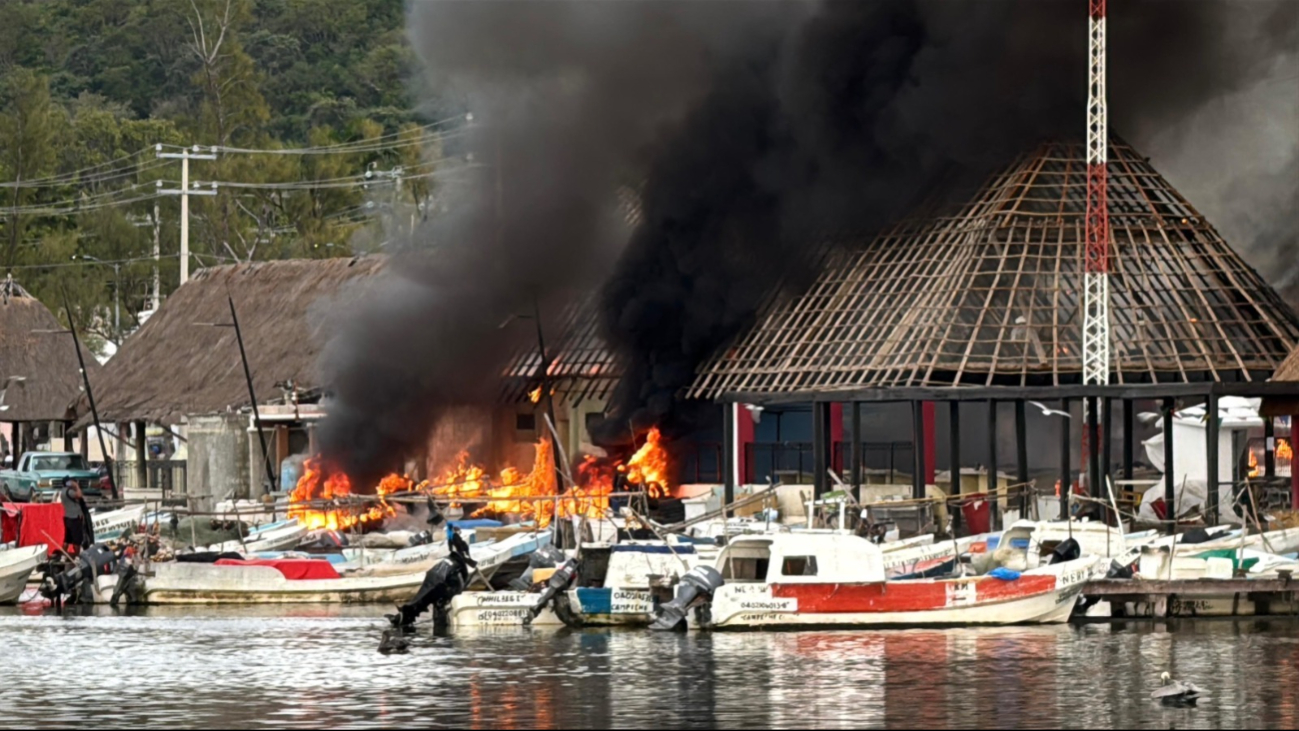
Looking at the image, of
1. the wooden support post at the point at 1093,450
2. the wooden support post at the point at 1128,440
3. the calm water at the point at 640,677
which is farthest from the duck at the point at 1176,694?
the wooden support post at the point at 1128,440

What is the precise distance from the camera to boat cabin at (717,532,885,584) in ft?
131

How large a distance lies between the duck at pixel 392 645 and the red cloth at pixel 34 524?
15949 millimetres

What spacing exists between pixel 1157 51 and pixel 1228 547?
1955 centimetres

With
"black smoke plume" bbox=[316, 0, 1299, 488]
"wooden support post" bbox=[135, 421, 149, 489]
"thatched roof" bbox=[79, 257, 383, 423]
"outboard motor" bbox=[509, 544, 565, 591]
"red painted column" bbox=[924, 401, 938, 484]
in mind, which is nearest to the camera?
"outboard motor" bbox=[509, 544, 565, 591]

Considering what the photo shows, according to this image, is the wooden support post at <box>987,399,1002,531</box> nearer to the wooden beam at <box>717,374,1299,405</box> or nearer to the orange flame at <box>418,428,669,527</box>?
the wooden beam at <box>717,374,1299,405</box>

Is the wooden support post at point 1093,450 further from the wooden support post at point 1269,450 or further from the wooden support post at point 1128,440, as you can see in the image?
the wooden support post at point 1269,450

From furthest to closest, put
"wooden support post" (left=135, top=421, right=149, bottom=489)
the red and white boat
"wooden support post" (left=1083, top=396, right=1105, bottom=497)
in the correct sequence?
"wooden support post" (left=135, top=421, right=149, bottom=489) < "wooden support post" (left=1083, top=396, right=1105, bottom=497) < the red and white boat

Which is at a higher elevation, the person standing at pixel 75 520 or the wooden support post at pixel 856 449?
the wooden support post at pixel 856 449

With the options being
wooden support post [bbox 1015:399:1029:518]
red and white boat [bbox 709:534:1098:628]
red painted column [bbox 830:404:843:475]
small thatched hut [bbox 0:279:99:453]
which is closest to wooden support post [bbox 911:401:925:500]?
wooden support post [bbox 1015:399:1029:518]

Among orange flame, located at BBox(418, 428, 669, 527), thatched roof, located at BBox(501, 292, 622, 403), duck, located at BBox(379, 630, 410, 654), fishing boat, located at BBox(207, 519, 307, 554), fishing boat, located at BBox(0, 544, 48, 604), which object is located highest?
thatched roof, located at BBox(501, 292, 622, 403)

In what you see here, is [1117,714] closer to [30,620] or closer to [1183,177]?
[30,620]

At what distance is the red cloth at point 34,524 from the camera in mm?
52906

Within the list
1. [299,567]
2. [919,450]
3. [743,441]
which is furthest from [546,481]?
[299,567]

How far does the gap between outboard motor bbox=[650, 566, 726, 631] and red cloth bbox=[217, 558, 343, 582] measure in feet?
31.1
